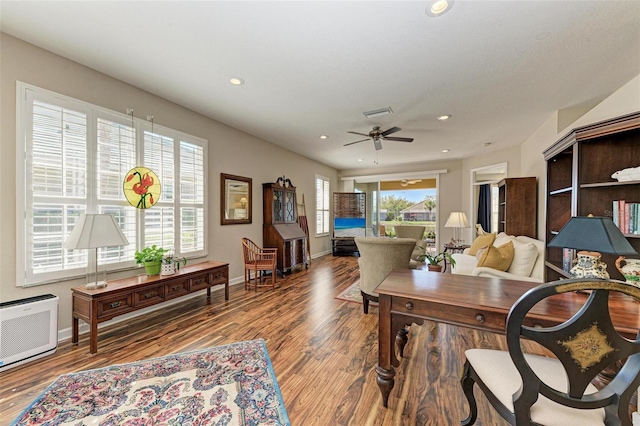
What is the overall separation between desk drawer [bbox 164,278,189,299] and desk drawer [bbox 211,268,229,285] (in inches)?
15.2

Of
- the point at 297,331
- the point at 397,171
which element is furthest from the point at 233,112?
the point at 397,171

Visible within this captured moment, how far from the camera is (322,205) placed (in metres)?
7.56

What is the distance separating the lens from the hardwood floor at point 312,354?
5.44 ft

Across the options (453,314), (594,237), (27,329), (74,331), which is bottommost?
(74,331)

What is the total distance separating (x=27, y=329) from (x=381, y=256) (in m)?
3.37

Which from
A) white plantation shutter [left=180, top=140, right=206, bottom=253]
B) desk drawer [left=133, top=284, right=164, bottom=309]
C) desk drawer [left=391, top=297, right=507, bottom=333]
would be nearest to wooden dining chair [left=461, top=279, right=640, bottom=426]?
desk drawer [left=391, top=297, right=507, bottom=333]

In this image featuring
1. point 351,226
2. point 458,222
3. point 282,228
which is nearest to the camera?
point 282,228

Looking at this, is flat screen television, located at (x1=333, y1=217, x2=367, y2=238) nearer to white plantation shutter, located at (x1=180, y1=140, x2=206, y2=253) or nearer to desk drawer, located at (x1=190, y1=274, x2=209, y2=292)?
white plantation shutter, located at (x1=180, y1=140, x2=206, y2=253)

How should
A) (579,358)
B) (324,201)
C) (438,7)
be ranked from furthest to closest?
(324,201) → (438,7) → (579,358)

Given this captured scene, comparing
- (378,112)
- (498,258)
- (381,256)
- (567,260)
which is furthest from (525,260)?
(378,112)

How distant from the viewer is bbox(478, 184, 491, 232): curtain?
22.0 ft

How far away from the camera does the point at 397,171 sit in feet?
24.8

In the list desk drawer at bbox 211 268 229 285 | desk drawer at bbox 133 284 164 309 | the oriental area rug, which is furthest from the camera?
desk drawer at bbox 211 268 229 285

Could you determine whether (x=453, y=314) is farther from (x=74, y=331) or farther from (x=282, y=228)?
(x=282, y=228)
